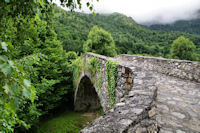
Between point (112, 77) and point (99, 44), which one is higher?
point (99, 44)

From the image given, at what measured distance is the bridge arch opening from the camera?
12.9 meters

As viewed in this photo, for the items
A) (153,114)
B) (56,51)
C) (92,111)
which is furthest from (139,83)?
(92,111)

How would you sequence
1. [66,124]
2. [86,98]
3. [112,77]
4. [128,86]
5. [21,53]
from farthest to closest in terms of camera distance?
[86,98], [66,124], [21,53], [112,77], [128,86]

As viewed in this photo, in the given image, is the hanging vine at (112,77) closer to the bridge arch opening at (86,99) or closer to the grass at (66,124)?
the grass at (66,124)

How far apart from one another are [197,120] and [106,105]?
357 cm

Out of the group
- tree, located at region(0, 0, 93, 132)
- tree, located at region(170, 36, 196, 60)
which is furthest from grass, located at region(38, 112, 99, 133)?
tree, located at region(170, 36, 196, 60)

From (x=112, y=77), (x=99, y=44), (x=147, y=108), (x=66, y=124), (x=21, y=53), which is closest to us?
(x=147, y=108)

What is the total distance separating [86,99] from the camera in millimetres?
14094

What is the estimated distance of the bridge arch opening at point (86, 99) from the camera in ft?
42.2

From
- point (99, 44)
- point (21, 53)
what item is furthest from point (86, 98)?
point (99, 44)

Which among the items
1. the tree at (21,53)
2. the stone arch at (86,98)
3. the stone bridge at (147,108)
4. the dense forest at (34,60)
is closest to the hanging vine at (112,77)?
the stone bridge at (147,108)

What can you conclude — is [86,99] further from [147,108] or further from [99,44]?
[147,108]

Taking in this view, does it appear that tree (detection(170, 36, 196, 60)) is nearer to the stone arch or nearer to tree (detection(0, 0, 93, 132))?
the stone arch

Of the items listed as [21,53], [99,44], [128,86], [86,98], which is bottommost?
[86,98]
